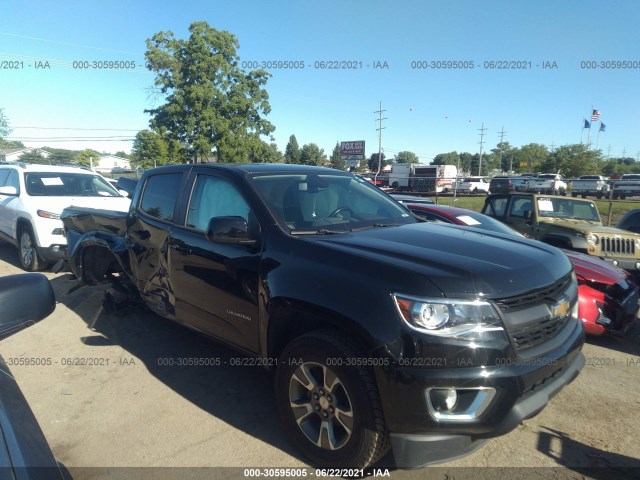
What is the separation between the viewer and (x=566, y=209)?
834 centimetres

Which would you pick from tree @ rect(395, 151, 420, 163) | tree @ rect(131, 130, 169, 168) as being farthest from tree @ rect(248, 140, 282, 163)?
tree @ rect(395, 151, 420, 163)

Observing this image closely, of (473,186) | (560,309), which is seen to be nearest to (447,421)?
(560,309)

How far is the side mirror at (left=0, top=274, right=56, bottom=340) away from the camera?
1735mm

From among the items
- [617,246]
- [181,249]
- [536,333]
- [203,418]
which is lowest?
[203,418]

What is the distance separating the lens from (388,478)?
107 inches

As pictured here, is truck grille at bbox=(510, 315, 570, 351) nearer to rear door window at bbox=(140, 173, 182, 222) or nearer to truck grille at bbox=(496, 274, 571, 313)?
truck grille at bbox=(496, 274, 571, 313)

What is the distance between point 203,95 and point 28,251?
28944 mm

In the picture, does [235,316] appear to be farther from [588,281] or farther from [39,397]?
[588,281]

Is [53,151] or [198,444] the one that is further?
[53,151]

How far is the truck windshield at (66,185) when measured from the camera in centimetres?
812

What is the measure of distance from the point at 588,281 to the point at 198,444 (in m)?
4.31

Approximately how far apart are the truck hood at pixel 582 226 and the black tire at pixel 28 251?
342 inches

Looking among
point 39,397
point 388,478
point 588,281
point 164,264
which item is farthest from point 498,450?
point 39,397

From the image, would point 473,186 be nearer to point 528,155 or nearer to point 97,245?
point 97,245
